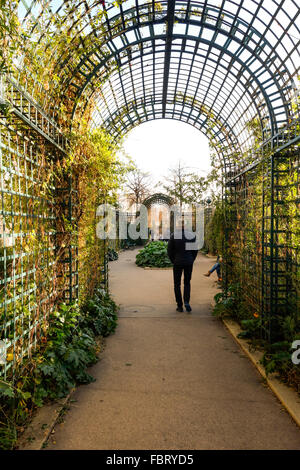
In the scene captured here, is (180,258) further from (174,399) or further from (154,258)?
(154,258)

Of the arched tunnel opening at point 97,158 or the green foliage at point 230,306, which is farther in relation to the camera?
the green foliage at point 230,306

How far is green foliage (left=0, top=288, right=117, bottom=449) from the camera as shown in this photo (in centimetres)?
229

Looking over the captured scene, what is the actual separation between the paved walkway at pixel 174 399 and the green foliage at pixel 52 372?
21cm

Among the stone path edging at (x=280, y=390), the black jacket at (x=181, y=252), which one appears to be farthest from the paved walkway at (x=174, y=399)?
the black jacket at (x=181, y=252)

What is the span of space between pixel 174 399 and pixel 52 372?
47.2 inches

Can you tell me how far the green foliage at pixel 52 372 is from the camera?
229 centimetres

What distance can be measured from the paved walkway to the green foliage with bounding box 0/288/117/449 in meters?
0.21

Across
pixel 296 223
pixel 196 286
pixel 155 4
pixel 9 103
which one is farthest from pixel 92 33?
pixel 196 286

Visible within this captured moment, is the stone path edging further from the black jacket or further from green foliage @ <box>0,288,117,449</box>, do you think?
the black jacket

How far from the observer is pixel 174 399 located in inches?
115

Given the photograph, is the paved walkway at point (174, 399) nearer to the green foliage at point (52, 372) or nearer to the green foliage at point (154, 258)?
the green foliage at point (52, 372)

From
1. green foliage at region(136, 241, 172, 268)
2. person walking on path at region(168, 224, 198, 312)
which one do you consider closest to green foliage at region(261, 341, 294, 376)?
person walking on path at region(168, 224, 198, 312)

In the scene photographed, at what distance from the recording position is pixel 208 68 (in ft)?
22.5
